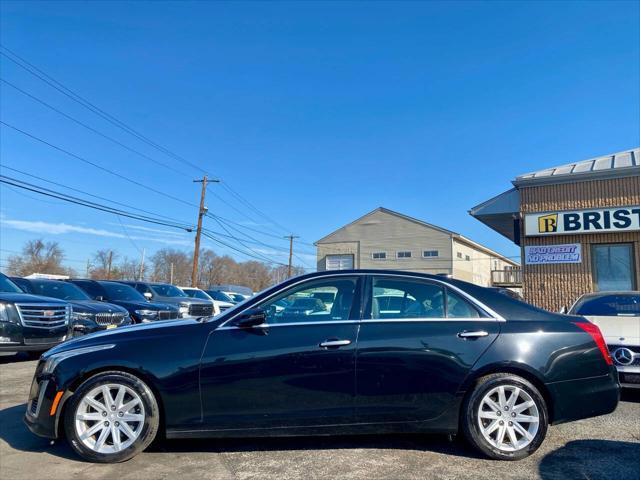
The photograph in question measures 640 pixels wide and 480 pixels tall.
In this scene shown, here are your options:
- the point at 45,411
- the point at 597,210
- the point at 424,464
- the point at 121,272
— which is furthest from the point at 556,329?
the point at 121,272

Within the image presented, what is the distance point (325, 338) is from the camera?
12.8 feet

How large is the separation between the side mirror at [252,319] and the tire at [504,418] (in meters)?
1.83

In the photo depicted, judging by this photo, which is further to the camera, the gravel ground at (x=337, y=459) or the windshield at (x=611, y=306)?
the windshield at (x=611, y=306)

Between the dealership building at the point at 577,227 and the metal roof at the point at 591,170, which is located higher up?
the metal roof at the point at 591,170

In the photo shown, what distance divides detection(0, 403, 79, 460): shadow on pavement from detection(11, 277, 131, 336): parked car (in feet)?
14.9

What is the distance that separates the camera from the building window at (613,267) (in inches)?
519

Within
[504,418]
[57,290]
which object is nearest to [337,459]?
[504,418]

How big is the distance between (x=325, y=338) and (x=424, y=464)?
1.25m

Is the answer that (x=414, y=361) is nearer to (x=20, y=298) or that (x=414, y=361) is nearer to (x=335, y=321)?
(x=335, y=321)

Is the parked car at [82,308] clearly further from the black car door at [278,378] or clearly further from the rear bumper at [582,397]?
the rear bumper at [582,397]

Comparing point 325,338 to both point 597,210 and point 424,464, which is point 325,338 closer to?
point 424,464

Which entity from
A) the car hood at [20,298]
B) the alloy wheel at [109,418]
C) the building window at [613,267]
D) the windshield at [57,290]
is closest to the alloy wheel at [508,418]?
the alloy wheel at [109,418]

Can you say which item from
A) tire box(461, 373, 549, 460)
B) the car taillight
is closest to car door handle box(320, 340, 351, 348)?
tire box(461, 373, 549, 460)

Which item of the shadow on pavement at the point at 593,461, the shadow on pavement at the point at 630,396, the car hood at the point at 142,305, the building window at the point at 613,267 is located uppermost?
the building window at the point at 613,267
